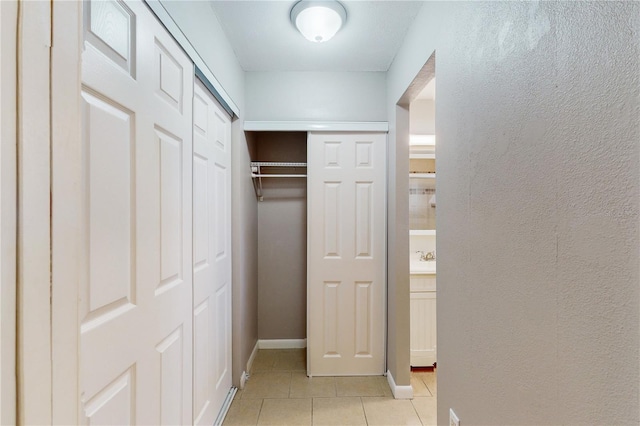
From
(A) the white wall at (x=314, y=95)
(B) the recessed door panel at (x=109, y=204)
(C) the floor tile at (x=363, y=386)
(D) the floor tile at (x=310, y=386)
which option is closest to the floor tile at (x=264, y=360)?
(D) the floor tile at (x=310, y=386)

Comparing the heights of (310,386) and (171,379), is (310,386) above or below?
below

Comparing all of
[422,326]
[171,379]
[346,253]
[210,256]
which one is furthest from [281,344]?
[171,379]

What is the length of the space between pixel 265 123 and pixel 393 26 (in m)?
1.15

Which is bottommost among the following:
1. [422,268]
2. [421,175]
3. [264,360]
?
[264,360]

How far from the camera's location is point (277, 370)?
2.72m

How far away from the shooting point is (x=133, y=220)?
1069 mm

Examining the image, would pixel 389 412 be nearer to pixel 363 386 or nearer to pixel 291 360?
pixel 363 386

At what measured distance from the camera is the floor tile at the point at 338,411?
80.7 inches

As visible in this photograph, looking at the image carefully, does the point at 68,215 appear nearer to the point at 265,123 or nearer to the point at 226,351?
the point at 226,351

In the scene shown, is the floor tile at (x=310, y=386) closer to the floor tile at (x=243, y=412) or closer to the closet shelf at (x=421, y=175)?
the floor tile at (x=243, y=412)

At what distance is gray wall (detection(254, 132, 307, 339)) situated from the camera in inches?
123

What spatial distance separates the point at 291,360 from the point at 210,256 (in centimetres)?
152

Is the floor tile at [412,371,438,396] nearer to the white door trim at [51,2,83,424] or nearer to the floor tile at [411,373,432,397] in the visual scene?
the floor tile at [411,373,432,397]

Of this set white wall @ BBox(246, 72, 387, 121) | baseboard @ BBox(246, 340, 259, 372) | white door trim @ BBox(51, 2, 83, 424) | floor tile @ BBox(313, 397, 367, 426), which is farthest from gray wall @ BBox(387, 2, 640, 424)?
baseboard @ BBox(246, 340, 259, 372)
